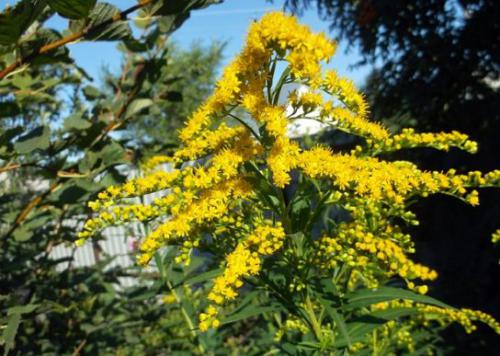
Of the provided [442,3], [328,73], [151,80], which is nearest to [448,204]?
[442,3]

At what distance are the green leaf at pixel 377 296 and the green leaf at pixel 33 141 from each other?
1.12 meters

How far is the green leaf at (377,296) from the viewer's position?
51.9 inches

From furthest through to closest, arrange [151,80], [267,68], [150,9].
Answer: [151,80], [150,9], [267,68]

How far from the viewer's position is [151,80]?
2.22 metres

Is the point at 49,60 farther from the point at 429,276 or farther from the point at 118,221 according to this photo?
the point at 429,276

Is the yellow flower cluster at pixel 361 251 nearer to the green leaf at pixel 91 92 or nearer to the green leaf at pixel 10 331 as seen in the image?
the green leaf at pixel 10 331

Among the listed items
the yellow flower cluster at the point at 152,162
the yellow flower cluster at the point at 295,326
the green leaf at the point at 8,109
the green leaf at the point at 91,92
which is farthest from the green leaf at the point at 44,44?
the yellow flower cluster at the point at 295,326

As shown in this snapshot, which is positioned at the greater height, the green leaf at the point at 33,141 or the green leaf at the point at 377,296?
the green leaf at the point at 33,141

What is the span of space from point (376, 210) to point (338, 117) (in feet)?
0.98

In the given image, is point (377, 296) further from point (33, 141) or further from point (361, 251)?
point (33, 141)

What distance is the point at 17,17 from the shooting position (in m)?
1.31

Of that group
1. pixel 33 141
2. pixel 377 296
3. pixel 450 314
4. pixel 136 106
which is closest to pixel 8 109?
pixel 33 141

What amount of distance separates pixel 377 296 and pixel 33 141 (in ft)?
4.07

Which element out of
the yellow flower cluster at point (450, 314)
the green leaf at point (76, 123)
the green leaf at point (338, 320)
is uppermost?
the green leaf at point (76, 123)
